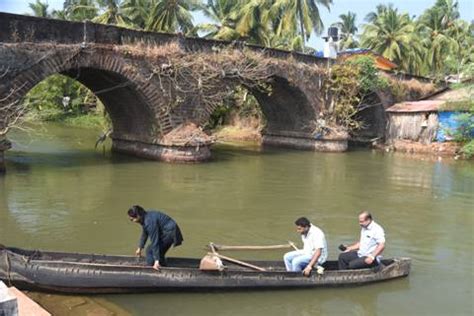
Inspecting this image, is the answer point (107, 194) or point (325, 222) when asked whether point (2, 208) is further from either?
point (325, 222)

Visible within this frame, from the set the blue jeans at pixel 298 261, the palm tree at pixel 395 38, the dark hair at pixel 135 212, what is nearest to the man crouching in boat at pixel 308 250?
the blue jeans at pixel 298 261

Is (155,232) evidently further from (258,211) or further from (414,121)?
(414,121)

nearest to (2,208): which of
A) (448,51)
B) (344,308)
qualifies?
(344,308)

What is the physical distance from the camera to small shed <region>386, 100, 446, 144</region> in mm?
25938

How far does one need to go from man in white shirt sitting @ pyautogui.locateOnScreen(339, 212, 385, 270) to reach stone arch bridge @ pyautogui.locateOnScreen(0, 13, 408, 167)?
38.0ft

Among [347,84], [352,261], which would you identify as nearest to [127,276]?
[352,261]

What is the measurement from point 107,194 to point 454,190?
10.2m

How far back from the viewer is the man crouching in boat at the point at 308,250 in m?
7.18

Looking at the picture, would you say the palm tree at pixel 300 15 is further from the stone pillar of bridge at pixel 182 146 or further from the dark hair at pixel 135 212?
the dark hair at pixel 135 212

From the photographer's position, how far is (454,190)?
1587cm

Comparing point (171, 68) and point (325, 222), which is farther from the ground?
point (171, 68)

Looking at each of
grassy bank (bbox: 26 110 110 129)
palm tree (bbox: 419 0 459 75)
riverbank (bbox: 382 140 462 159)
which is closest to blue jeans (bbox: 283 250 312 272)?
riverbank (bbox: 382 140 462 159)

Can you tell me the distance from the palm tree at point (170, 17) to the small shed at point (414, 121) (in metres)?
13.5

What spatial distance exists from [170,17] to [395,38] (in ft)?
57.1
